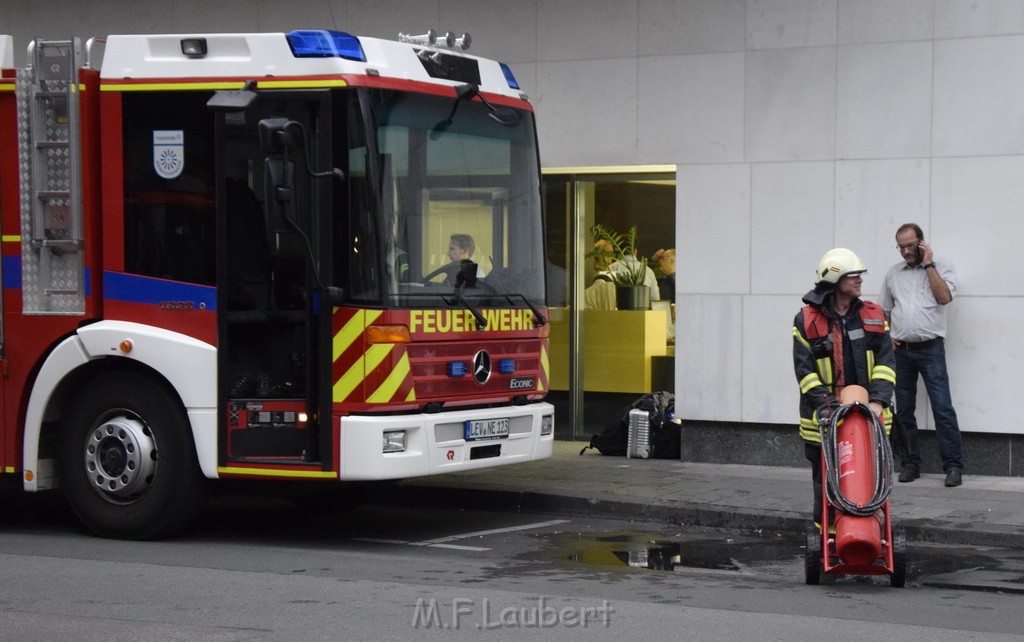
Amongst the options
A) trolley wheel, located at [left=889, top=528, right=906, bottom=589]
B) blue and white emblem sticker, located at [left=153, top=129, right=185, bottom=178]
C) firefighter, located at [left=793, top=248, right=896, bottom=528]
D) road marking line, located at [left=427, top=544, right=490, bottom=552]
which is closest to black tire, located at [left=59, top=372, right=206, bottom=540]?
blue and white emblem sticker, located at [left=153, top=129, right=185, bottom=178]

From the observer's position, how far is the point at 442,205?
9.52 m

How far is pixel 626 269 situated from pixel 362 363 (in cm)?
575

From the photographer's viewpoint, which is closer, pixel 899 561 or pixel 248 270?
pixel 899 561

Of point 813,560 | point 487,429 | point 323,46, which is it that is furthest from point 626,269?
point 813,560

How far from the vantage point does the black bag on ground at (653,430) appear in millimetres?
13445

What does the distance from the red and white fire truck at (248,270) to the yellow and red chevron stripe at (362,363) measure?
13 millimetres

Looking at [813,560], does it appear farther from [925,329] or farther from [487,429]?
[925,329]

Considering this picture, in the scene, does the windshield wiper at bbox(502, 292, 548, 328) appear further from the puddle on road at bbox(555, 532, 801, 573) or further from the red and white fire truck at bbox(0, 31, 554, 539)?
the puddle on road at bbox(555, 532, 801, 573)

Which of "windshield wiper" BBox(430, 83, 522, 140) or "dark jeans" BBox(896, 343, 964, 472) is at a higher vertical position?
"windshield wiper" BBox(430, 83, 522, 140)

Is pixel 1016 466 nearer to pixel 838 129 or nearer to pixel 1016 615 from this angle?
pixel 838 129

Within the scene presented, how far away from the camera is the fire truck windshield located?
9055 millimetres

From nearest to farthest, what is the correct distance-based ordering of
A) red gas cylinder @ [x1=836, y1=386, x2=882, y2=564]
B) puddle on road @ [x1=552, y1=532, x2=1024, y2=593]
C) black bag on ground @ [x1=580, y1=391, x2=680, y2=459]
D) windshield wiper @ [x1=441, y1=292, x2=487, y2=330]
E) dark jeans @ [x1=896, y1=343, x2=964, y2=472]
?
red gas cylinder @ [x1=836, y1=386, x2=882, y2=564] → puddle on road @ [x1=552, y1=532, x2=1024, y2=593] → windshield wiper @ [x1=441, y1=292, x2=487, y2=330] → dark jeans @ [x1=896, y1=343, x2=964, y2=472] → black bag on ground @ [x1=580, y1=391, x2=680, y2=459]

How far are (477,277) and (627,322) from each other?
4786mm

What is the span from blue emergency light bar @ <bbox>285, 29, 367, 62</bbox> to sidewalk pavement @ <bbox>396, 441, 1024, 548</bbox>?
3714 mm
